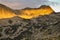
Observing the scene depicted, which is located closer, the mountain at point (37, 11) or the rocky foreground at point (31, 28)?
the rocky foreground at point (31, 28)

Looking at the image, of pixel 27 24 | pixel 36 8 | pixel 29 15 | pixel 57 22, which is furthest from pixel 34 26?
pixel 36 8

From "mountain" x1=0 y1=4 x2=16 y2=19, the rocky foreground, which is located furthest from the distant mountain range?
the rocky foreground

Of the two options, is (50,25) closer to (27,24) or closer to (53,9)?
(27,24)

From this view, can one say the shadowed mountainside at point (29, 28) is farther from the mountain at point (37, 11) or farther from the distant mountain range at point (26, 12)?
the mountain at point (37, 11)

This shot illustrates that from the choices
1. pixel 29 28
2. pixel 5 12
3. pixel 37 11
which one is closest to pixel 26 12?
pixel 37 11

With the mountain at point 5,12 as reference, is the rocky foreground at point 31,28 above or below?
below

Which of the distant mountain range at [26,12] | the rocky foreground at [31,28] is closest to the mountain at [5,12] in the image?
the distant mountain range at [26,12]

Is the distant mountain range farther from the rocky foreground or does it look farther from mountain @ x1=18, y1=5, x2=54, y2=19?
the rocky foreground
